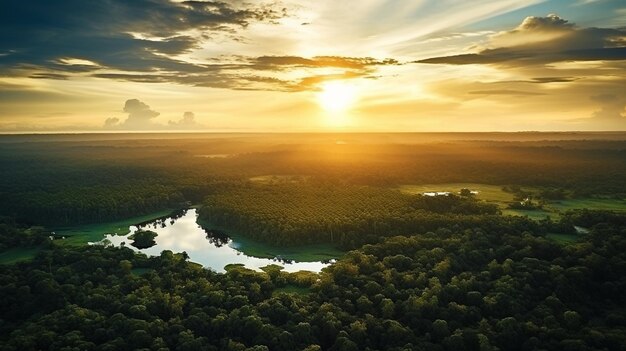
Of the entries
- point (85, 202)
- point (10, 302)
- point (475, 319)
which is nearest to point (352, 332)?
point (475, 319)

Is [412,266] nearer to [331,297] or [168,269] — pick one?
[331,297]

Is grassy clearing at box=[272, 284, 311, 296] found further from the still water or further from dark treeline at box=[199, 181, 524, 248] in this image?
dark treeline at box=[199, 181, 524, 248]

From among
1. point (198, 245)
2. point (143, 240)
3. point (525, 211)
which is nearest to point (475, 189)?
point (525, 211)

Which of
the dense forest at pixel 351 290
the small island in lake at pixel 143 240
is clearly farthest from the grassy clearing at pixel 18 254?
the small island in lake at pixel 143 240

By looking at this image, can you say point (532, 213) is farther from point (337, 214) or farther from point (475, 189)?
point (337, 214)

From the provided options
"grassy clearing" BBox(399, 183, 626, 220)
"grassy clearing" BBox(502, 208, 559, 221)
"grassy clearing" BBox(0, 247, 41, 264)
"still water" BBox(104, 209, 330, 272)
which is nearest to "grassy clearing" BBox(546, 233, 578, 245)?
"grassy clearing" BBox(502, 208, 559, 221)

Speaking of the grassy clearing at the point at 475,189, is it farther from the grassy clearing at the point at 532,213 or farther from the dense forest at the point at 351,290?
the dense forest at the point at 351,290
